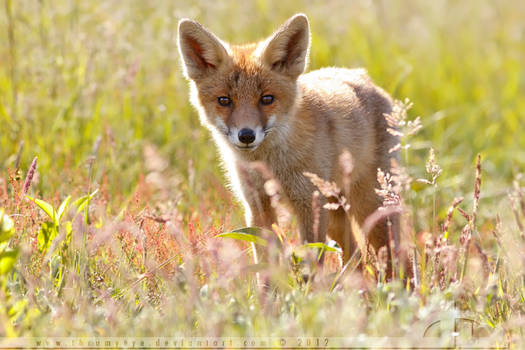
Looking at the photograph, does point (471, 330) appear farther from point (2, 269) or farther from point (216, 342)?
point (2, 269)

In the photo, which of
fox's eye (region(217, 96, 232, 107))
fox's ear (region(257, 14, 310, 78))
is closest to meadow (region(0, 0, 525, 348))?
fox's eye (region(217, 96, 232, 107))

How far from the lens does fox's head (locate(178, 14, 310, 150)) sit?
3980 millimetres

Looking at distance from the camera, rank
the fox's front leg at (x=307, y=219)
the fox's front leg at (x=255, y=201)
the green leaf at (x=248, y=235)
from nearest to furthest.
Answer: the green leaf at (x=248, y=235) → the fox's front leg at (x=307, y=219) → the fox's front leg at (x=255, y=201)

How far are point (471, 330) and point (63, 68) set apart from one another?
3968 mm

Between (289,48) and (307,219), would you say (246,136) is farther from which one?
(289,48)

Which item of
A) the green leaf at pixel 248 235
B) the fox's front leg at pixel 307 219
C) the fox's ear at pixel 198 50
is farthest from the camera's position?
the fox's ear at pixel 198 50

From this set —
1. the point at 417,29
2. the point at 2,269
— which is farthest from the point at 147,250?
the point at 417,29

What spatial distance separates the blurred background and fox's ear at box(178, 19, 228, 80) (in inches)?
26.1

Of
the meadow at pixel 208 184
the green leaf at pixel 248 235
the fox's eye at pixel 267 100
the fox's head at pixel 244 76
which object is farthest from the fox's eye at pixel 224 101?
the green leaf at pixel 248 235

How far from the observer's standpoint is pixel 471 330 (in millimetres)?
2947

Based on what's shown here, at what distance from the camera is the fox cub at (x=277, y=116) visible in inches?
156

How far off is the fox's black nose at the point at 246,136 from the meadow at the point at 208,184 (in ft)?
1.72

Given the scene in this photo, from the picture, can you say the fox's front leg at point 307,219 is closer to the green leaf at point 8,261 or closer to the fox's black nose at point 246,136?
the fox's black nose at point 246,136

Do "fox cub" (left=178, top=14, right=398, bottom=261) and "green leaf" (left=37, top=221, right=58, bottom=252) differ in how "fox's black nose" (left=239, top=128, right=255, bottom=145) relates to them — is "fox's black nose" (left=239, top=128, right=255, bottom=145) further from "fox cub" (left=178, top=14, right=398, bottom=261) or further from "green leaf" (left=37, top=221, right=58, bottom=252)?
"green leaf" (left=37, top=221, right=58, bottom=252)
